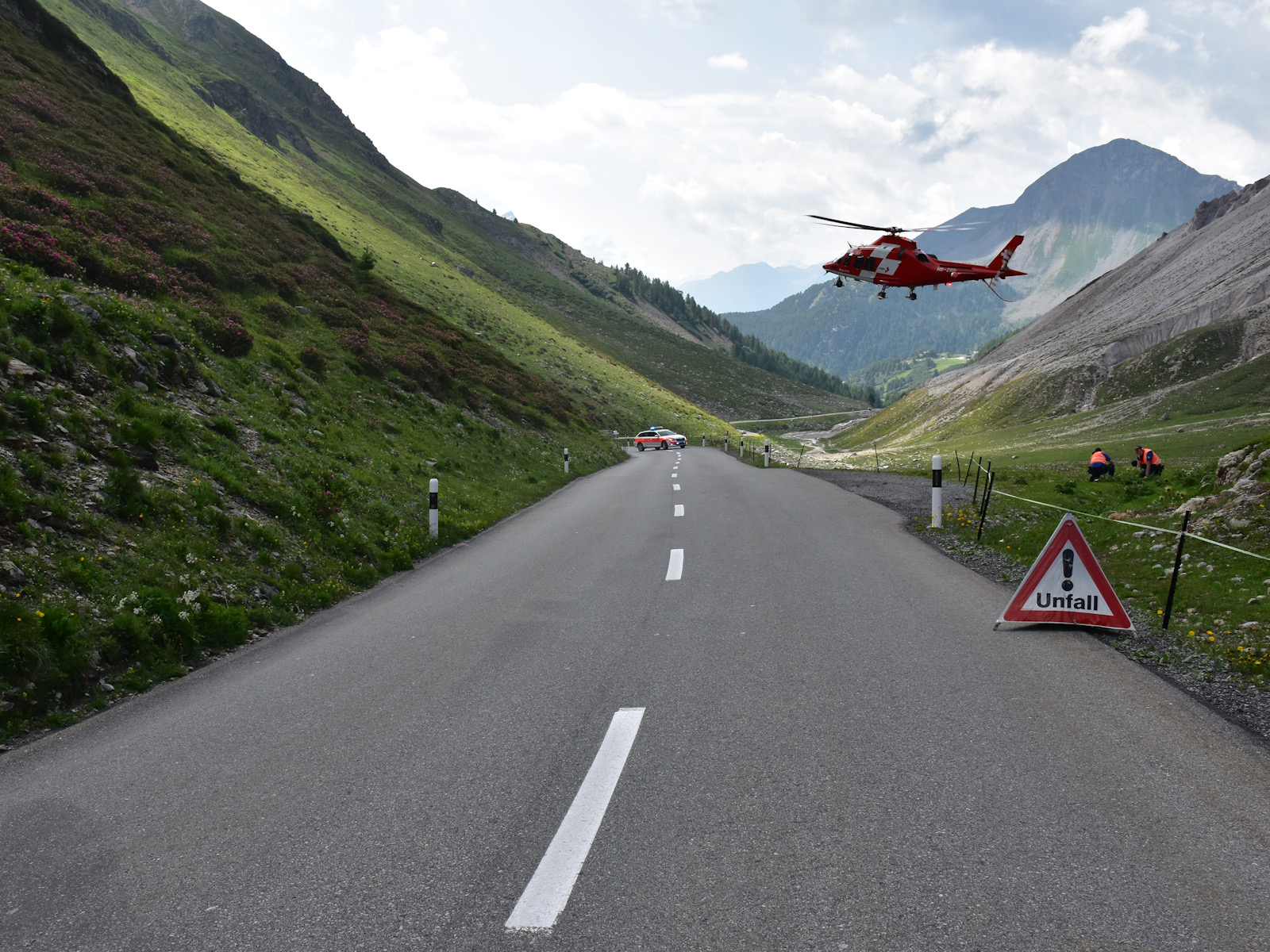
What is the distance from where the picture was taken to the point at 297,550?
408 inches

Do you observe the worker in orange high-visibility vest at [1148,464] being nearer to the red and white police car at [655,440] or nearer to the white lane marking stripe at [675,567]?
the white lane marking stripe at [675,567]

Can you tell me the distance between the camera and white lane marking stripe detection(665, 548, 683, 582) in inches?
393

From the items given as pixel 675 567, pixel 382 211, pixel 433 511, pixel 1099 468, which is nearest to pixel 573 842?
pixel 675 567

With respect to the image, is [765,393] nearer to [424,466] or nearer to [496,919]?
[424,466]

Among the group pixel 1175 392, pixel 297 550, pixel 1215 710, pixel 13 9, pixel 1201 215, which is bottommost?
pixel 297 550

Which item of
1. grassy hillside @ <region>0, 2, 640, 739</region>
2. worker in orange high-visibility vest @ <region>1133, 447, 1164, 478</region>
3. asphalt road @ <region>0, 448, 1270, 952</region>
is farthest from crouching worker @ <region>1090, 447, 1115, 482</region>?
grassy hillside @ <region>0, 2, 640, 739</region>

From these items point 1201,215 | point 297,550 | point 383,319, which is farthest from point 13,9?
point 1201,215

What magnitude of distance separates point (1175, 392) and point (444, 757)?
55.7 meters

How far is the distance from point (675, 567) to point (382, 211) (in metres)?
123

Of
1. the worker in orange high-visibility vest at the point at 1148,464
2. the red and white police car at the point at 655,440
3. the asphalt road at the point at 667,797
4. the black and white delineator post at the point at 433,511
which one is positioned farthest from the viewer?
the red and white police car at the point at 655,440

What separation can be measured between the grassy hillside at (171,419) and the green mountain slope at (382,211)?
1593 inches

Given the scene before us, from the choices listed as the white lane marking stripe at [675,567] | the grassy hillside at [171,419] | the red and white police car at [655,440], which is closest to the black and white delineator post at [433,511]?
the grassy hillside at [171,419]

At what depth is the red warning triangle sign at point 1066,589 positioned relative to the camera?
24.4 feet

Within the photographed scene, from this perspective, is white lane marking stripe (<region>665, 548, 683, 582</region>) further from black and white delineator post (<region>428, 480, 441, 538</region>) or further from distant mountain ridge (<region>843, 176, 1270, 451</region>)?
distant mountain ridge (<region>843, 176, 1270, 451</region>)
